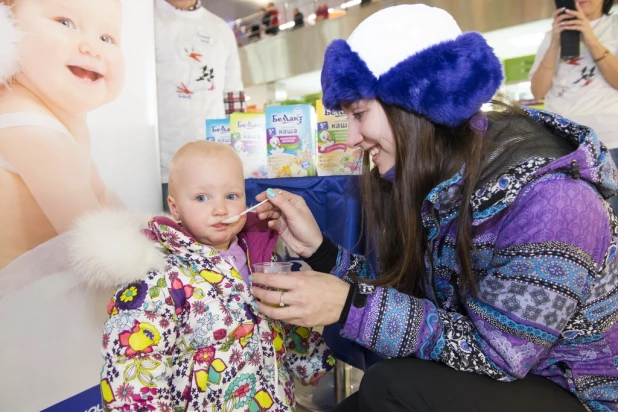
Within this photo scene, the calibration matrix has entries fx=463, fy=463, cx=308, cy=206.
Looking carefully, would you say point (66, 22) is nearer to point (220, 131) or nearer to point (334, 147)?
point (220, 131)

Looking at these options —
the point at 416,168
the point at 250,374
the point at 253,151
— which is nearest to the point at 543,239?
the point at 416,168

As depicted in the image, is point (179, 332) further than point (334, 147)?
No

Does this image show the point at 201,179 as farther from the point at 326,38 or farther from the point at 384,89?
the point at 326,38

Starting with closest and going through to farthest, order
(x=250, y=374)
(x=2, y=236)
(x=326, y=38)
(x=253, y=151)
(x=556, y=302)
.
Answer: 1. (x=556, y=302)
2. (x=250, y=374)
3. (x=2, y=236)
4. (x=253, y=151)
5. (x=326, y=38)

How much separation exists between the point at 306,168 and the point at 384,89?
38.3 inches

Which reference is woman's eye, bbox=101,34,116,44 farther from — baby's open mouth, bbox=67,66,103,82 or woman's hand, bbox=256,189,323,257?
woman's hand, bbox=256,189,323,257

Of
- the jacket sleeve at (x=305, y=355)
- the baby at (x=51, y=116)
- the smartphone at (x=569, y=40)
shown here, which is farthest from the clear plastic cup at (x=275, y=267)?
the smartphone at (x=569, y=40)

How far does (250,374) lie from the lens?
4.33 feet

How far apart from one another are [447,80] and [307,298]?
614 mm

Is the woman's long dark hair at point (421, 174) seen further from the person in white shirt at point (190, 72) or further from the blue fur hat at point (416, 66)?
the person in white shirt at point (190, 72)

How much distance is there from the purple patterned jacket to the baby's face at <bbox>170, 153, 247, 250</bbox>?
1.64 ft

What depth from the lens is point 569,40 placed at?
8.35 ft

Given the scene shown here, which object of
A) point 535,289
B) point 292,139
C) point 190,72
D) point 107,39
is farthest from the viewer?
point 190,72

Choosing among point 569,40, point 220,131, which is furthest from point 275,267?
point 569,40
